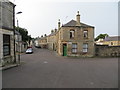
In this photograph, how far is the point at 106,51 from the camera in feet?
80.1

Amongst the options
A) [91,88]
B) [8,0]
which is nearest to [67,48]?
[8,0]

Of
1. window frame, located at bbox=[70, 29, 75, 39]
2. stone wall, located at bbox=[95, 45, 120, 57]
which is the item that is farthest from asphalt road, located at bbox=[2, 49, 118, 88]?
stone wall, located at bbox=[95, 45, 120, 57]

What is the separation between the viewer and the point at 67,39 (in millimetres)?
23656

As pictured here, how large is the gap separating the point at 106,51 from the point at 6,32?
19.2m

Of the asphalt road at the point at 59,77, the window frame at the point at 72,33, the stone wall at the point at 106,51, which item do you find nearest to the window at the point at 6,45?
the asphalt road at the point at 59,77

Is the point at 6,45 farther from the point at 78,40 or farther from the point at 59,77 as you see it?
the point at 78,40

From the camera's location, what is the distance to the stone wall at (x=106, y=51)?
2430cm

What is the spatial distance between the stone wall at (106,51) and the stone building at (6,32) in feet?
54.5

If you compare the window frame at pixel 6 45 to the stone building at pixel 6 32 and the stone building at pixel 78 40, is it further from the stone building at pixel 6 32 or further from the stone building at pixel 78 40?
the stone building at pixel 78 40

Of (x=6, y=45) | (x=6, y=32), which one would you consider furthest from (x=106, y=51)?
(x=6, y=32)

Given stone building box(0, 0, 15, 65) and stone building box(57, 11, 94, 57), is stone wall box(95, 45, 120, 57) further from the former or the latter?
stone building box(0, 0, 15, 65)

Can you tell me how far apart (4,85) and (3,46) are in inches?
247

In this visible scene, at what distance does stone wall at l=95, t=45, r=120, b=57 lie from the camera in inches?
957

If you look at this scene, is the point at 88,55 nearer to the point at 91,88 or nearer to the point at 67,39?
the point at 67,39
